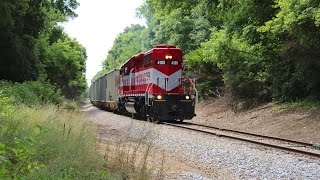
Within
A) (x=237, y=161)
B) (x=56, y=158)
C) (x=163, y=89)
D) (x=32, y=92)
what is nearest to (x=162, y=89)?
(x=163, y=89)

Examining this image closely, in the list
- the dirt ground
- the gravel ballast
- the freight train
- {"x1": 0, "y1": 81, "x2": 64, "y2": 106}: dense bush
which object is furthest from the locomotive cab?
the gravel ballast

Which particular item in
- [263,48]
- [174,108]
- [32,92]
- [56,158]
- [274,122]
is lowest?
[274,122]

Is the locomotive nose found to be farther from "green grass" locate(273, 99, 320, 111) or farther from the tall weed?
the tall weed

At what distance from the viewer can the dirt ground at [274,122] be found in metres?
14.6

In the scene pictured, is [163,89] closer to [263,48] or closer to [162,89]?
[162,89]

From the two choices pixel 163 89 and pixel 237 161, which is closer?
pixel 237 161

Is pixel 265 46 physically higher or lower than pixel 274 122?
higher

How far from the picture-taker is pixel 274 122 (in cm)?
1762

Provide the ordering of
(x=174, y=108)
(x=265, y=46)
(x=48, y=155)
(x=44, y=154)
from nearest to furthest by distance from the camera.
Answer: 1. (x=44, y=154)
2. (x=48, y=155)
3. (x=174, y=108)
4. (x=265, y=46)

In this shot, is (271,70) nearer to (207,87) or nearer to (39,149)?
(207,87)

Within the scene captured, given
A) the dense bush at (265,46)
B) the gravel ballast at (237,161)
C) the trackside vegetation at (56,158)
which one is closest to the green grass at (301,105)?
the dense bush at (265,46)

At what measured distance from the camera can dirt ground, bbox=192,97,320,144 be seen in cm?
1460

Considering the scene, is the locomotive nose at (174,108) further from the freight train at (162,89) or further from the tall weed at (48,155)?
the tall weed at (48,155)

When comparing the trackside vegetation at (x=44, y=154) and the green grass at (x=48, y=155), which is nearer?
the trackside vegetation at (x=44, y=154)
